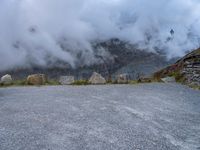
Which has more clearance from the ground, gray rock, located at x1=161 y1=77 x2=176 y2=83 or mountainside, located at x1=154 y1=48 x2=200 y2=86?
mountainside, located at x1=154 y1=48 x2=200 y2=86

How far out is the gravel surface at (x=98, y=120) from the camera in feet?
22.4

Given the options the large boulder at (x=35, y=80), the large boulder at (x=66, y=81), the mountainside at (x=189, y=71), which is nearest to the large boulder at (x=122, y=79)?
the large boulder at (x=66, y=81)

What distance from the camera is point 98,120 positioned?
338 inches

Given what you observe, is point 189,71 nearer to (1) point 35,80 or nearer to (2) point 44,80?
(2) point 44,80

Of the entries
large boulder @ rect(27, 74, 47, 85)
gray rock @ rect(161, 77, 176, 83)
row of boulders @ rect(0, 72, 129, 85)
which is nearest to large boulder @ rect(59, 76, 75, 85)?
row of boulders @ rect(0, 72, 129, 85)

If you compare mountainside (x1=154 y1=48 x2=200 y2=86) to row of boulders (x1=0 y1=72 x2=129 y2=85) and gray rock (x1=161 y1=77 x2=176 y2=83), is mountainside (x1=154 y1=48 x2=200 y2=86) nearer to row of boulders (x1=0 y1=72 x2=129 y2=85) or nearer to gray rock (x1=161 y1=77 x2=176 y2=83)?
gray rock (x1=161 y1=77 x2=176 y2=83)

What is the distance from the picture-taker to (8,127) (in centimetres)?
786

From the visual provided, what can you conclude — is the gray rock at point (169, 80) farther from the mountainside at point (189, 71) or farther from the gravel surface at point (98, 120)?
the gravel surface at point (98, 120)

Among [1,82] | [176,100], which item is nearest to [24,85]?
[1,82]

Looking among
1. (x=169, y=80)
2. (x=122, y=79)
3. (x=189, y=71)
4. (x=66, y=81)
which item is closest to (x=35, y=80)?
(x=66, y=81)

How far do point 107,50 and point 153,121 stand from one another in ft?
255

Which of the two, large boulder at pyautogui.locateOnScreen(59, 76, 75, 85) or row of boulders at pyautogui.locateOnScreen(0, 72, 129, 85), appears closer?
row of boulders at pyautogui.locateOnScreen(0, 72, 129, 85)

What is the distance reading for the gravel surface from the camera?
6.83 m

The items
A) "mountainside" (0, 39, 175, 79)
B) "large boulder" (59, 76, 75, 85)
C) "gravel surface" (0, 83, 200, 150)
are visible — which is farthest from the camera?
"mountainside" (0, 39, 175, 79)
